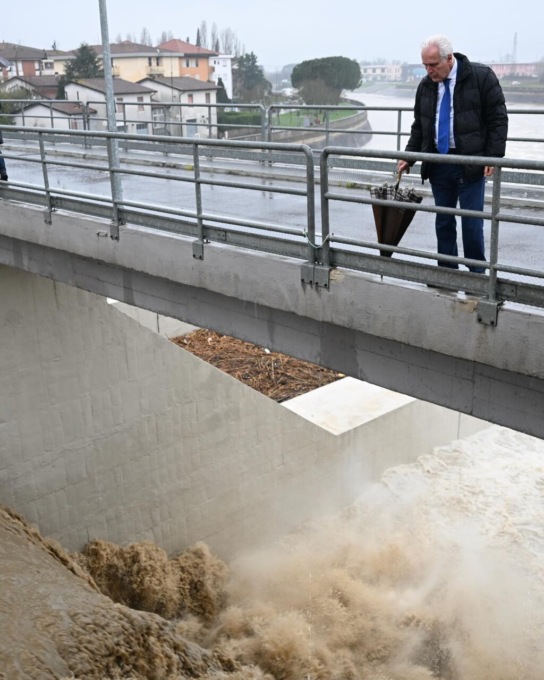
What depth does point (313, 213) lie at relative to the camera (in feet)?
19.1

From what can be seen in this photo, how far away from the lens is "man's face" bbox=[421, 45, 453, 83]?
5328 millimetres

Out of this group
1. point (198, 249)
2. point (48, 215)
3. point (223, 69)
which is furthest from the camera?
point (223, 69)

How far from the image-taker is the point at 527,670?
12.4 m

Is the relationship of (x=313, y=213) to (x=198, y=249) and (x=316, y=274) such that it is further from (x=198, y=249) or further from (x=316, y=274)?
(x=198, y=249)


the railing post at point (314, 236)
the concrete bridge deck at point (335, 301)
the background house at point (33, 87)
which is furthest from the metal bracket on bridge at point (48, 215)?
the background house at point (33, 87)

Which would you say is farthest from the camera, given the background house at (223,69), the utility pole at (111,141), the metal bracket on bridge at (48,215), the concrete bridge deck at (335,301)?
the background house at (223,69)

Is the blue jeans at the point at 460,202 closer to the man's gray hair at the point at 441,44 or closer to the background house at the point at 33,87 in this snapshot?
the man's gray hair at the point at 441,44

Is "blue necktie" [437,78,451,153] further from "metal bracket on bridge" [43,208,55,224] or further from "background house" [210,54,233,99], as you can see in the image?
"background house" [210,54,233,99]

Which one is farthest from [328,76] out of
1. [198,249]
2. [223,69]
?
[223,69]

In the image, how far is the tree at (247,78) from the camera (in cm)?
4731

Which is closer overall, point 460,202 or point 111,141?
point 460,202

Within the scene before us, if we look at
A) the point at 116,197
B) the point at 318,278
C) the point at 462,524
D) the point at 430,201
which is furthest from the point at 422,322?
the point at 462,524

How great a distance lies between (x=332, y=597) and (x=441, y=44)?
1004cm

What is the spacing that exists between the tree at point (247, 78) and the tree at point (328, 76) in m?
17.0
